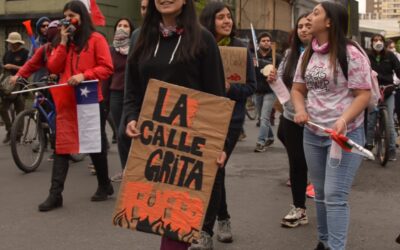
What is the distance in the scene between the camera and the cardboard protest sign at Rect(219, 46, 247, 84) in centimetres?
459

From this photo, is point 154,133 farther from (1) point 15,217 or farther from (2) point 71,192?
(2) point 71,192

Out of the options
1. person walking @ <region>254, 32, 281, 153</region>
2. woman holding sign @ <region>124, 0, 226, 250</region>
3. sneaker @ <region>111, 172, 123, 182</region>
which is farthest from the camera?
person walking @ <region>254, 32, 281, 153</region>

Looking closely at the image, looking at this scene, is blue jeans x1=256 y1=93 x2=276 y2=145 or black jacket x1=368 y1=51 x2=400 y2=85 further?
blue jeans x1=256 y1=93 x2=276 y2=145

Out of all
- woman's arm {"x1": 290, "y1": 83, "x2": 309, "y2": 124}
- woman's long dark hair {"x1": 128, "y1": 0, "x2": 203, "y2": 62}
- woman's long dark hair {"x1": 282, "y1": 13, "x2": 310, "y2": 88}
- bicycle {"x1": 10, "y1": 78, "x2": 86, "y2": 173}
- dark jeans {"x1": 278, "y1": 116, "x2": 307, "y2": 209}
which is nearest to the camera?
woman's long dark hair {"x1": 128, "y1": 0, "x2": 203, "y2": 62}

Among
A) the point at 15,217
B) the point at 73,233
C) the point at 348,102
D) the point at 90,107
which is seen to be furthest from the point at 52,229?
the point at 348,102

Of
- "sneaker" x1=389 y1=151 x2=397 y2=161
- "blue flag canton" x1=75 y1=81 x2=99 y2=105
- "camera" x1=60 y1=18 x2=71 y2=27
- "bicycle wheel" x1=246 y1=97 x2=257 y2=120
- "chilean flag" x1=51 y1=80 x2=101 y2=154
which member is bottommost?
"bicycle wheel" x1=246 y1=97 x2=257 y2=120

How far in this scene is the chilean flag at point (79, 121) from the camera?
5.88 m

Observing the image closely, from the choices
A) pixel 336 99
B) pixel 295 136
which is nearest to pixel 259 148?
pixel 295 136

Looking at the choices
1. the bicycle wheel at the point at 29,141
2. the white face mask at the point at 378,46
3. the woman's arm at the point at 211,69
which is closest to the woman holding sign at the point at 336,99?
the woman's arm at the point at 211,69

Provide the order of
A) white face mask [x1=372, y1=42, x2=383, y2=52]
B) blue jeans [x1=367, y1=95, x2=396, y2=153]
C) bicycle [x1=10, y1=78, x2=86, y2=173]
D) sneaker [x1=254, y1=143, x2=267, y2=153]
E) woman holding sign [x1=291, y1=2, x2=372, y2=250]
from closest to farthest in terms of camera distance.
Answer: woman holding sign [x1=291, y1=2, x2=372, y2=250], bicycle [x1=10, y1=78, x2=86, y2=173], blue jeans [x1=367, y1=95, x2=396, y2=153], white face mask [x1=372, y1=42, x2=383, y2=52], sneaker [x1=254, y1=143, x2=267, y2=153]

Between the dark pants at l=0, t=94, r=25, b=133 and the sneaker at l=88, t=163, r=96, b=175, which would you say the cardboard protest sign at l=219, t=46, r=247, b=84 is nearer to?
the sneaker at l=88, t=163, r=96, b=175

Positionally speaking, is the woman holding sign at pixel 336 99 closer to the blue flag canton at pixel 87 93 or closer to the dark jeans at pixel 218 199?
the dark jeans at pixel 218 199

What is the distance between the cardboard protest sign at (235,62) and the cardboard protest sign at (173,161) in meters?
1.43

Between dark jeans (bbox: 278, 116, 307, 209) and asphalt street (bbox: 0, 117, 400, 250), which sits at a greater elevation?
dark jeans (bbox: 278, 116, 307, 209)
